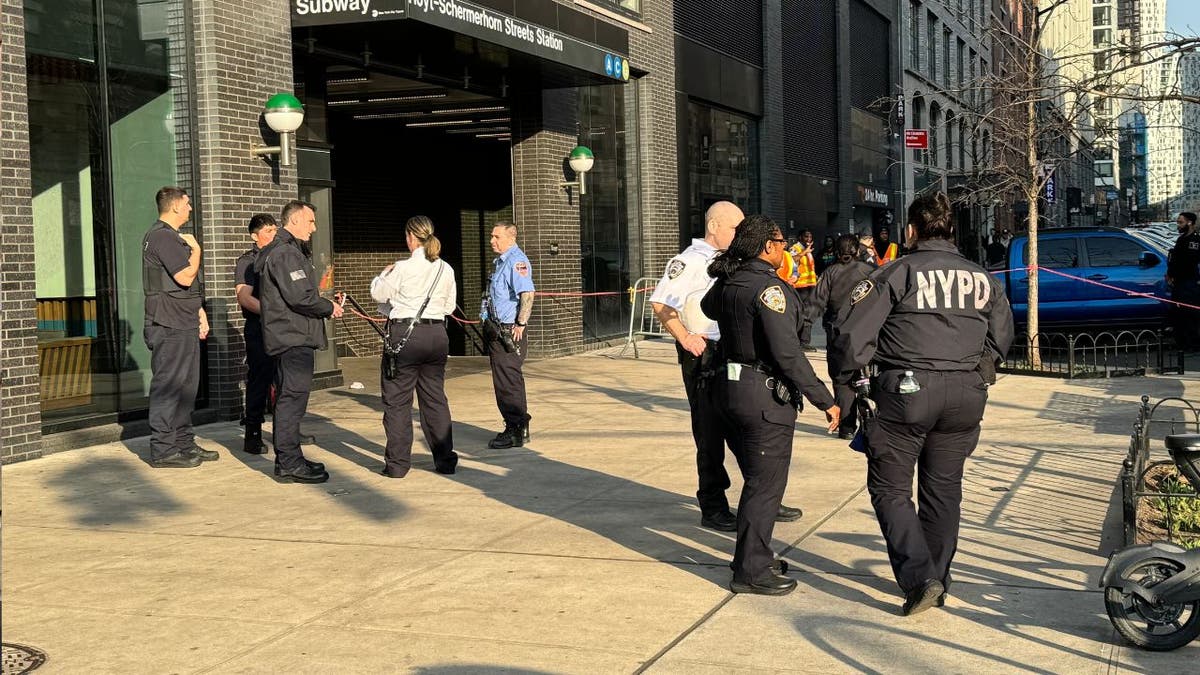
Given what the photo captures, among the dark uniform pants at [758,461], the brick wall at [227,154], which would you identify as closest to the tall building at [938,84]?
the brick wall at [227,154]

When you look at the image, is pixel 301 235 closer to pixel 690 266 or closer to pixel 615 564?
pixel 690 266

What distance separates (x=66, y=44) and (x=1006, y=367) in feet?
36.9

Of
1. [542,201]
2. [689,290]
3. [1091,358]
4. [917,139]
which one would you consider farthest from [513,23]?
[917,139]

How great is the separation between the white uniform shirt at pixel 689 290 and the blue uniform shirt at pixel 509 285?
10.6 feet

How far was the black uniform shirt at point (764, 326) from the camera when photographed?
5844 mm

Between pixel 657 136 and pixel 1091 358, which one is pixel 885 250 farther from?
pixel 1091 358

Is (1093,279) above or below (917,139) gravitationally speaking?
below

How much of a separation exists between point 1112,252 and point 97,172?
13699 millimetres

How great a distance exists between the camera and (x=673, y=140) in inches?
893

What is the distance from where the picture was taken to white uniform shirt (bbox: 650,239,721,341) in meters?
6.98

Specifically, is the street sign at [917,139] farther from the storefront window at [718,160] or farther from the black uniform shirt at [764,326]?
the black uniform shirt at [764,326]

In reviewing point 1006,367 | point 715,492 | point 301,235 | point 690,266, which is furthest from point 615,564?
point 1006,367

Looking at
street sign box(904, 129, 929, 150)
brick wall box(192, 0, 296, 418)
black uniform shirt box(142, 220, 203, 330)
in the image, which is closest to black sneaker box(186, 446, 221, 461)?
black uniform shirt box(142, 220, 203, 330)

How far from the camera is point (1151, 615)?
16.4ft
